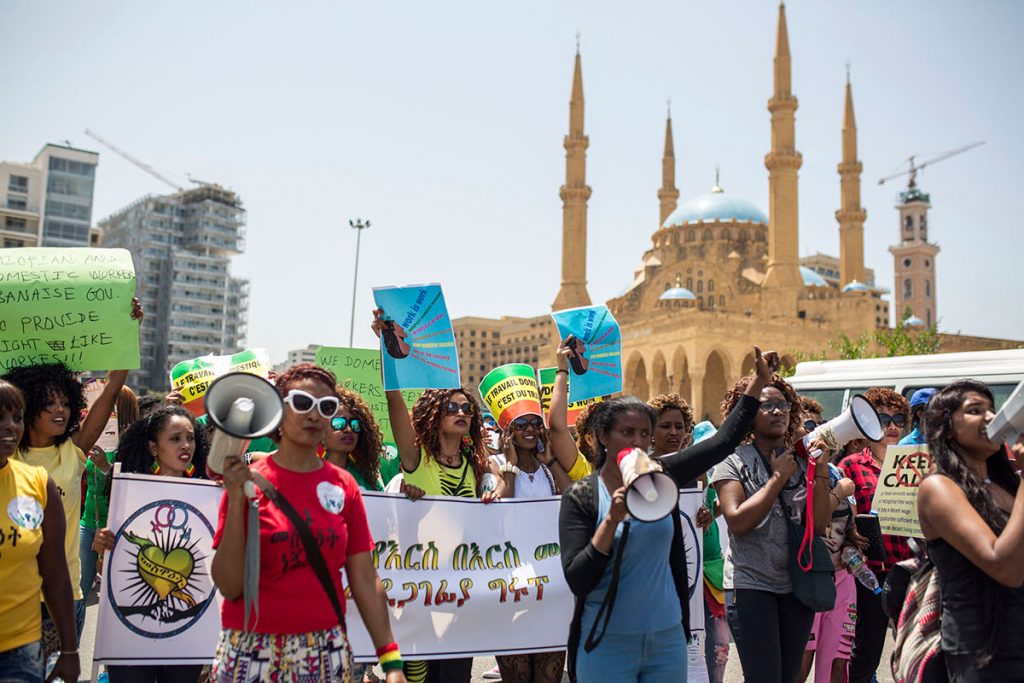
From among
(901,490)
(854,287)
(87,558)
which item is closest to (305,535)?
(901,490)

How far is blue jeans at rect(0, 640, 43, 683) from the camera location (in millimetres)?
3018

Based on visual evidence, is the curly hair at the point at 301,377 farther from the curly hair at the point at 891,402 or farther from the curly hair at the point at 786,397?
the curly hair at the point at 891,402

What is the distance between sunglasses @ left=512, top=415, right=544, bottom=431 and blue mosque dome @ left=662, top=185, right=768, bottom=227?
209 feet

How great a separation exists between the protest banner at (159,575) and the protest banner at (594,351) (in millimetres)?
2482

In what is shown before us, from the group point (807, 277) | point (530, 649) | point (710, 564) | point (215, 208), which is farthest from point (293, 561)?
point (215, 208)

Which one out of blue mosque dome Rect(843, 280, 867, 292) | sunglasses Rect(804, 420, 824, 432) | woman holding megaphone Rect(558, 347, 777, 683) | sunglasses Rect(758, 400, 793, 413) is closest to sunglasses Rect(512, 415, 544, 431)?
sunglasses Rect(758, 400, 793, 413)

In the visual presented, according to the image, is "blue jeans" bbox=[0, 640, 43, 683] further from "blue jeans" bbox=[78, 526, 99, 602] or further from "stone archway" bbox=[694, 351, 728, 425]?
"stone archway" bbox=[694, 351, 728, 425]

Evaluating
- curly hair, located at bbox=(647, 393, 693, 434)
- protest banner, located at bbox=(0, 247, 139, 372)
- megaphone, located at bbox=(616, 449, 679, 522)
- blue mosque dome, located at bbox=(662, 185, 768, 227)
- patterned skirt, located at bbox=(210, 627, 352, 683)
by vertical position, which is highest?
blue mosque dome, located at bbox=(662, 185, 768, 227)

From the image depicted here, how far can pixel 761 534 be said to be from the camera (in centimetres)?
396

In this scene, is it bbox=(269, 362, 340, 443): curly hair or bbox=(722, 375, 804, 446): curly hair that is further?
bbox=(722, 375, 804, 446): curly hair

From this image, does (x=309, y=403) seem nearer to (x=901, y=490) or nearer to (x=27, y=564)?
(x=27, y=564)

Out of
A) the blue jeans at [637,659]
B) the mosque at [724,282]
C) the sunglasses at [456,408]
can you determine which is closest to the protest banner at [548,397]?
the sunglasses at [456,408]

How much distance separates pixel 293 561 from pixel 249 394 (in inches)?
20.4

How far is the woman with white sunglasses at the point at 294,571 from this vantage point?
2643mm
